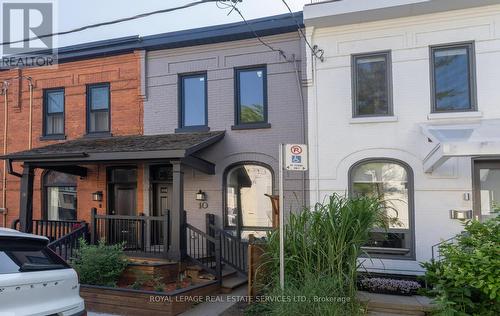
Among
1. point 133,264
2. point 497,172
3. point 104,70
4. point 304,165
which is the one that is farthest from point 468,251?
point 104,70

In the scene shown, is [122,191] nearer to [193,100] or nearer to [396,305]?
[193,100]

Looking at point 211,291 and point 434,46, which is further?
point 434,46

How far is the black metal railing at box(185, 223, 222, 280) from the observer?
→ 344 inches

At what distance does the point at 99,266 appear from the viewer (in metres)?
8.30

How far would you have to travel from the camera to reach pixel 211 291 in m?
8.48

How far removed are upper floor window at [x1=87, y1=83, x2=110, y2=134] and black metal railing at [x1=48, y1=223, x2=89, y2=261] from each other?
3.06 meters

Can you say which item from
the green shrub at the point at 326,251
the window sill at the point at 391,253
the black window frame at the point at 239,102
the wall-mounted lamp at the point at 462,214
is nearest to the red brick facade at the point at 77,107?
the black window frame at the point at 239,102

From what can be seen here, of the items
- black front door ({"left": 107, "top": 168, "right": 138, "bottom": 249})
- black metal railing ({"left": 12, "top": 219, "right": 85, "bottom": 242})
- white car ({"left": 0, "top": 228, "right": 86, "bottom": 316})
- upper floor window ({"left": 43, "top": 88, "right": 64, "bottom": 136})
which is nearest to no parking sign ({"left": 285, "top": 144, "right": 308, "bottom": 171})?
white car ({"left": 0, "top": 228, "right": 86, "bottom": 316})

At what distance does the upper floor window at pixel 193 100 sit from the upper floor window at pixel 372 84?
394 centimetres

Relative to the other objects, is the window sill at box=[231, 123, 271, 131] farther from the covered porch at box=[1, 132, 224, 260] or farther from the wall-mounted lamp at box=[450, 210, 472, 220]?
the wall-mounted lamp at box=[450, 210, 472, 220]

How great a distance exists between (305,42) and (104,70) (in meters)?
5.92

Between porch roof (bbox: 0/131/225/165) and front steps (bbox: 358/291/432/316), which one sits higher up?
porch roof (bbox: 0/131/225/165)

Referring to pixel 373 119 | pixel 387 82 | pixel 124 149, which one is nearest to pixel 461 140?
pixel 373 119

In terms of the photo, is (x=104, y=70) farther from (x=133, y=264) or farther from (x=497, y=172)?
(x=497, y=172)
